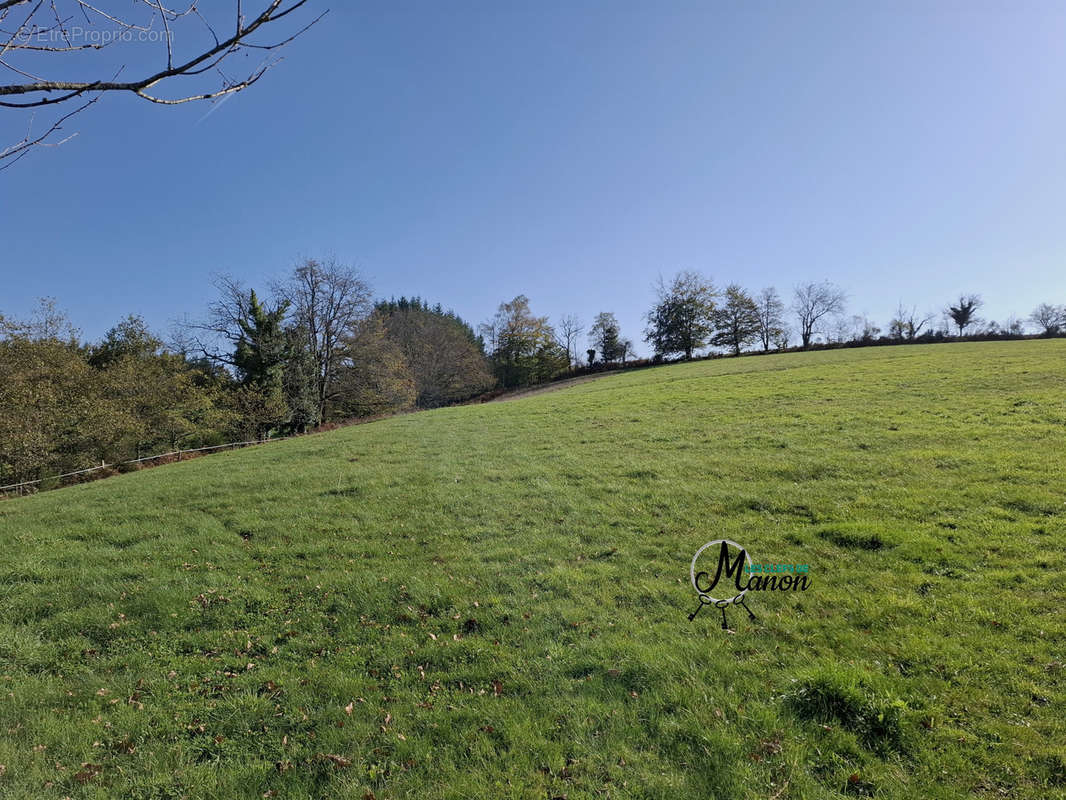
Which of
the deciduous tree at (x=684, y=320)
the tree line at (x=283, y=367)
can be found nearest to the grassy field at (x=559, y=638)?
the tree line at (x=283, y=367)

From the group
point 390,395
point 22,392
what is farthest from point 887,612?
point 390,395

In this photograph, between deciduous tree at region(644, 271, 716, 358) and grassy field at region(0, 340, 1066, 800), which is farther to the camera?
deciduous tree at region(644, 271, 716, 358)

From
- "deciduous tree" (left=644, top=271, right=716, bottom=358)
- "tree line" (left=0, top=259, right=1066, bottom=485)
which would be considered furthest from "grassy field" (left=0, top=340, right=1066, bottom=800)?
"deciduous tree" (left=644, top=271, right=716, bottom=358)

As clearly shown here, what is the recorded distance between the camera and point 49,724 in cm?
348

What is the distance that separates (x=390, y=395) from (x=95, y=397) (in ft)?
59.5

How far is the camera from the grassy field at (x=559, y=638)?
9.41 feet

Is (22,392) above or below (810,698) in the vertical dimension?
above

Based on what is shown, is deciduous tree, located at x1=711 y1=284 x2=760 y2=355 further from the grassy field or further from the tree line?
the grassy field

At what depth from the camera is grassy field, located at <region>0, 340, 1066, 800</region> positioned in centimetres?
287

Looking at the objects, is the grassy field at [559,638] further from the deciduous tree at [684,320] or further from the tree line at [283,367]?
the deciduous tree at [684,320]

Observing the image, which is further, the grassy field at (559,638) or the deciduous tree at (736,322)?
the deciduous tree at (736,322)

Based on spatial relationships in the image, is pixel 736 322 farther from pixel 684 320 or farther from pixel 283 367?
pixel 283 367

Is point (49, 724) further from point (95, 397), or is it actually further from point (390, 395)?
point (390, 395)

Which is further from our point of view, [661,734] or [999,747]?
[661,734]
